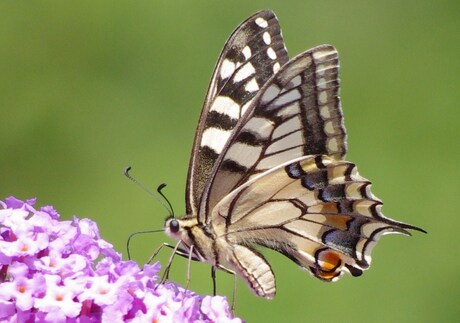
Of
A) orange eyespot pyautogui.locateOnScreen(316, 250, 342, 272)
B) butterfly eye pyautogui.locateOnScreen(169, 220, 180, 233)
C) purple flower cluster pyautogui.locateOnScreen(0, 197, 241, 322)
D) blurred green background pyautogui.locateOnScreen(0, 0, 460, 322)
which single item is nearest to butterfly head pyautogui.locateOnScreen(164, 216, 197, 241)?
butterfly eye pyautogui.locateOnScreen(169, 220, 180, 233)

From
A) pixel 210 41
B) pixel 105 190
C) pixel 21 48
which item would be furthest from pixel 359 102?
pixel 21 48

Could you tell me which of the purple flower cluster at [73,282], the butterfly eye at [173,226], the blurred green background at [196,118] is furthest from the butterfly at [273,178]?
the blurred green background at [196,118]

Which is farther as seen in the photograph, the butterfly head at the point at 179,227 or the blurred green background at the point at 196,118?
the blurred green background at the point at 196,118

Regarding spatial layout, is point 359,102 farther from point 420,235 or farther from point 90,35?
point 90,35

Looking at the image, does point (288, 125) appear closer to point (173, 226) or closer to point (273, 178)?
point (273, 178)

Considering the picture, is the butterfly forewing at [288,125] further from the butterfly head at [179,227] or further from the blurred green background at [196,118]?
the blurred green background at [196,118]
